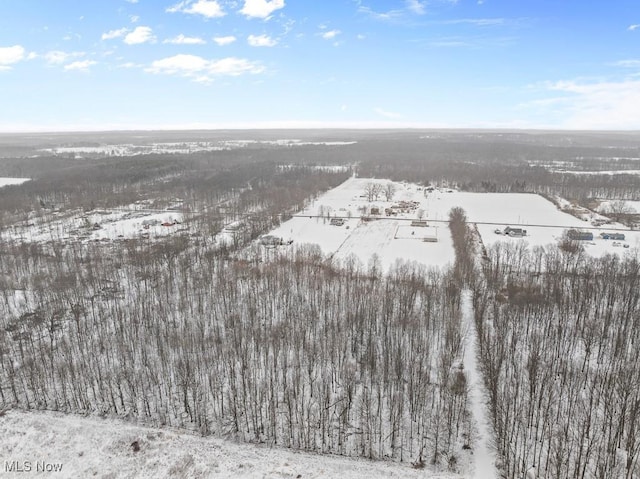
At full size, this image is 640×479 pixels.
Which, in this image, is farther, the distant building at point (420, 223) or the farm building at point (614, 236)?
the distant building at point (420, 223)

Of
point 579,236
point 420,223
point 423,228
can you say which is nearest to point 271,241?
point 423,228

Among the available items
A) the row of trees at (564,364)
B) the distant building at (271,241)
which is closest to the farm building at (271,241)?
the distant building at (271,241)

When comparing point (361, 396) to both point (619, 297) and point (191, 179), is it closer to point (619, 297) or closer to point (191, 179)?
point (619, 297)

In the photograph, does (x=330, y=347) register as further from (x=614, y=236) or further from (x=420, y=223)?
(x=614, y=236)

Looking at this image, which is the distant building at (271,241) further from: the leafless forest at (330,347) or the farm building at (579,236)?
the farm building at (579,236)

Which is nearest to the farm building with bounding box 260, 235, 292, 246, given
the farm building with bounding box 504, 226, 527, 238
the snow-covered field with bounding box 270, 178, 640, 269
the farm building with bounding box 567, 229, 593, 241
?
the snow-covered field with bounding box 270, 178, 640, 269

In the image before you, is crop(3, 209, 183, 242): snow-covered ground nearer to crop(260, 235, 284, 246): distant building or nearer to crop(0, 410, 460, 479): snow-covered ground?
crop(260, 235, 284, 246): distant building

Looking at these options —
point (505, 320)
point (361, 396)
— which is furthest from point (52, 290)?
point (505, 320)
